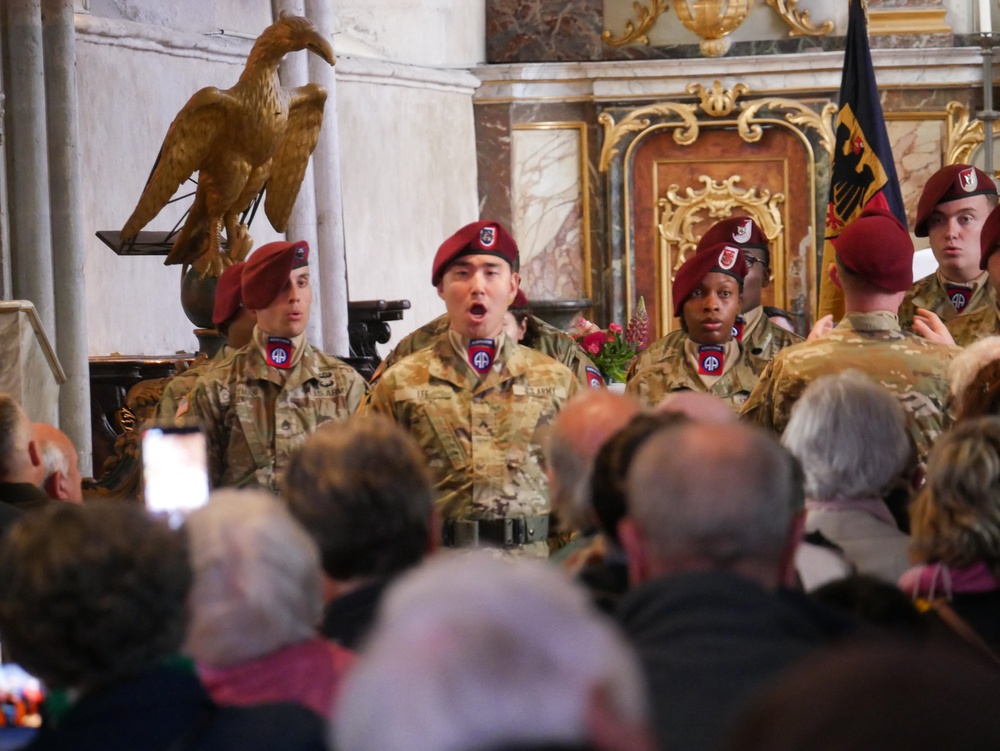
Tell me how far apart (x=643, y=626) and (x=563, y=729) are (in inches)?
29.6

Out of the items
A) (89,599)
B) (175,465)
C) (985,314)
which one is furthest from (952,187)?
(89,599)

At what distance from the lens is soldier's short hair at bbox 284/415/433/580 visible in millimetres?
2508

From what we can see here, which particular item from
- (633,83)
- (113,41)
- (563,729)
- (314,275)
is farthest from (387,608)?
(633,83)

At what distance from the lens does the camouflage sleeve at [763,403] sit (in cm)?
451

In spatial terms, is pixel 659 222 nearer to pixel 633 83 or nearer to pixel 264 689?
pixel 633 83

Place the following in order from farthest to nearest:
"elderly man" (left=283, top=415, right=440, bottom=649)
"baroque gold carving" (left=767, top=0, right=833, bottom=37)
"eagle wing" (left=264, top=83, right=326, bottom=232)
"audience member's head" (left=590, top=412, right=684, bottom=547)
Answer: "baroque gold carving" (left=767, top=0, right=833, bottom=37)
"eagle wing" (left=264, top=83, right=326, bottom=232)
"audience member's head" (left=590, top=412, right=684, bottom=547)
"elderly man" (left=283, top=415, right=440, bottom=649)

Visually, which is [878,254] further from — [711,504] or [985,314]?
[711,504]

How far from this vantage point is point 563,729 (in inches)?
49.9

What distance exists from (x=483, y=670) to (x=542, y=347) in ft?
16.0

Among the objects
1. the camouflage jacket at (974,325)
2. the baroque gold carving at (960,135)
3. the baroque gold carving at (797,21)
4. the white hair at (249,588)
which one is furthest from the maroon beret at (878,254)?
the baroque gold carving at (797,21)

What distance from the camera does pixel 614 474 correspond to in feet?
8.66

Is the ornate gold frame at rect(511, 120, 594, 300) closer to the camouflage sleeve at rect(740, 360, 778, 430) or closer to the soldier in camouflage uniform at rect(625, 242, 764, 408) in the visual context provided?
the soldier in camouflage uniform at rect(625, 242, 764, 408)

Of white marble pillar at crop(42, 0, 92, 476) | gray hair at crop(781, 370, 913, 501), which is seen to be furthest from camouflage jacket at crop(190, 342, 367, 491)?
white marble pillar at crop(42, 0, 92, 476)

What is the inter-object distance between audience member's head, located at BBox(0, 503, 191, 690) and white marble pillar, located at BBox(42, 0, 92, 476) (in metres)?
6.83
